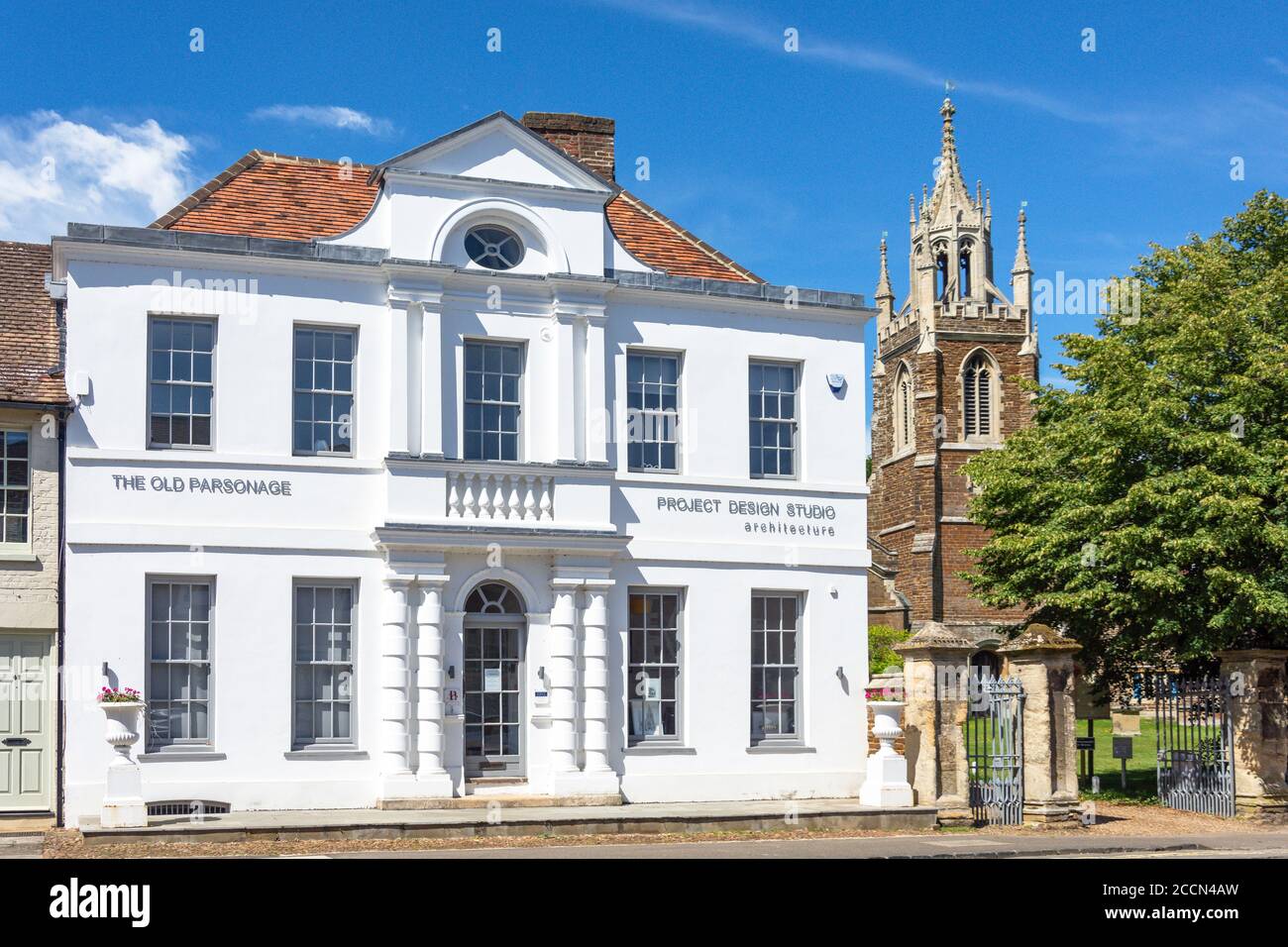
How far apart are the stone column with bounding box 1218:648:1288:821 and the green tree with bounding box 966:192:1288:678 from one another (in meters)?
0.86

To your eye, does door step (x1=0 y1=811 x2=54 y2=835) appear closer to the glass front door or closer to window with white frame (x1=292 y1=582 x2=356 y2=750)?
window with white frame (x1=292 y1=582 x2=356 y2=750)

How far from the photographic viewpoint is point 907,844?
18203 millimetres

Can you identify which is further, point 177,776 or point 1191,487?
point 1191,487

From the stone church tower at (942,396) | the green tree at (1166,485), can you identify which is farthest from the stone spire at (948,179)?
the green tree at (1166,485)

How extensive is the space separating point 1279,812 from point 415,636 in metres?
13.0

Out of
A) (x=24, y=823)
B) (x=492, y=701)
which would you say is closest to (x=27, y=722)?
(x=24, y=823)

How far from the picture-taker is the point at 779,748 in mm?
22578

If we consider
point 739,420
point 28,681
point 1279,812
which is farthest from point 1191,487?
point 28,681

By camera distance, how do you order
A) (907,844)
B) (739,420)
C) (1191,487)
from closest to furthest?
1. (907,844)
2. (739,420)
3. (1191,487)

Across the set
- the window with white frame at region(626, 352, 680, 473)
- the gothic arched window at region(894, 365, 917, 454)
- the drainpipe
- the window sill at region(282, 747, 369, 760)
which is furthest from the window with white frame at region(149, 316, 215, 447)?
the gothic arched window at region(894, 365, 917, 454)

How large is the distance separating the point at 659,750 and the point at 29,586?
28.8 ft

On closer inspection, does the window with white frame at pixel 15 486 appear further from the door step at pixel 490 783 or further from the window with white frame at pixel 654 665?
the window with white frame at pixel 654 665

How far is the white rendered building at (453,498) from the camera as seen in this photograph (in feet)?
65.3
